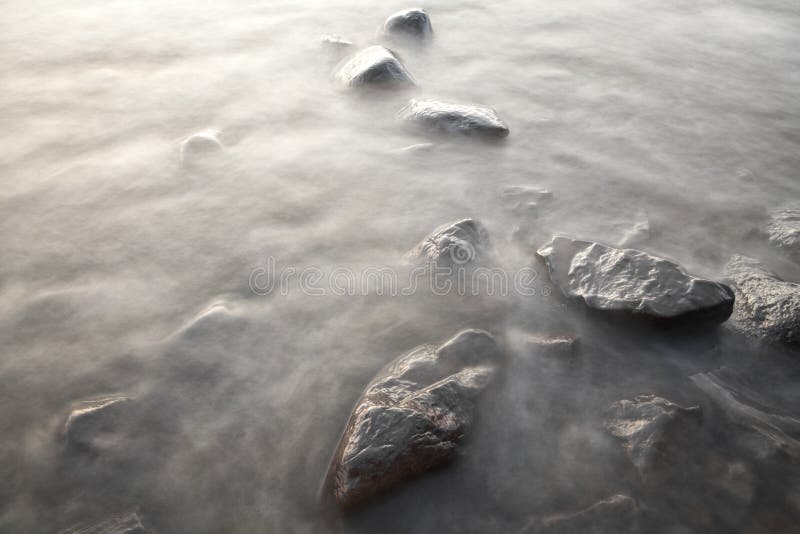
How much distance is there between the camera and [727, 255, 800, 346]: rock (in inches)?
69.1

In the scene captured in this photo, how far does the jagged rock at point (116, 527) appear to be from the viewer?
1.32 m

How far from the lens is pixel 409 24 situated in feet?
12.1

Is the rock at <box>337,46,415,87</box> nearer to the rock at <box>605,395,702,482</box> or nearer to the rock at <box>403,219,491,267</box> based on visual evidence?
the rock at <box>403,219,491,267</box>

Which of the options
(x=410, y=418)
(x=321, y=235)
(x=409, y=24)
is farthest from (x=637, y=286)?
(x=409, y=24)

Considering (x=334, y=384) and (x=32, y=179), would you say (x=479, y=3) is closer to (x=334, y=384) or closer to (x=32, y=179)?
(x=32, y=179)

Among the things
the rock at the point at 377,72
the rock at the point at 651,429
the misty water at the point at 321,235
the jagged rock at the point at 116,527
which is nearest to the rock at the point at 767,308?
the misty water at the point at 321,235

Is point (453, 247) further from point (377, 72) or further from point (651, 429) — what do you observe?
point (377, 72)

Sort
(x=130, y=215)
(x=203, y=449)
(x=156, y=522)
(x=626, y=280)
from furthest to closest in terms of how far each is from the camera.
Answer: (x=130, y=215) → (x=626, y=280) → (x=203, y=449) → (x=156, y=522)

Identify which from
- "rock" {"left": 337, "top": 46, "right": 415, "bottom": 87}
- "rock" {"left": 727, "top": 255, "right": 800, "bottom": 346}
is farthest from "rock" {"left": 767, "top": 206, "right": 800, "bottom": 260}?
"rock" {"left": 337, "top": 46, "right": 415, "bottom": 87}

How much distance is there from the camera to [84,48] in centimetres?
336

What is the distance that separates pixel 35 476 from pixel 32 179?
1463 millimetres

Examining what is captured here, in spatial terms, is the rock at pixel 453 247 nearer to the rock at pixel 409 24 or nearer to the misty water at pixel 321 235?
the misty water at pixel 321 235

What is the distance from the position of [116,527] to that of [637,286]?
1641mm

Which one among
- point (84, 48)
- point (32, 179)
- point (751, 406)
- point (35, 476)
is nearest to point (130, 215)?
point (32, 179)
